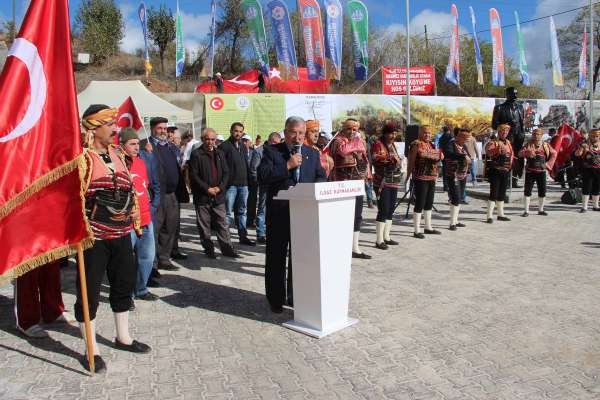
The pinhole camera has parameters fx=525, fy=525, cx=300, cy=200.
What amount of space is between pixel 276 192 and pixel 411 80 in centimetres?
2092

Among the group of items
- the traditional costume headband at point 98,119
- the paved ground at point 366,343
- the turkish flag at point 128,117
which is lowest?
the paved ground at point 366,343

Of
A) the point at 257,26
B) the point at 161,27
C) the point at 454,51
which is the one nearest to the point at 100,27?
the point at 161,27

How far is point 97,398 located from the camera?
3504 mm

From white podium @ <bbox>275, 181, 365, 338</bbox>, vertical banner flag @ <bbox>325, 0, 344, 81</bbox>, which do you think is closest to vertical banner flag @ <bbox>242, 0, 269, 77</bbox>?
vertical banner flag @ <bbox>325, 0, 344, 81</bbox>

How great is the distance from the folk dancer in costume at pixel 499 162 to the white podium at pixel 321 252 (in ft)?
21.8

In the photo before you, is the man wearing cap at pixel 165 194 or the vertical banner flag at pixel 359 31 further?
the vertical banner flag at pixel 359 31

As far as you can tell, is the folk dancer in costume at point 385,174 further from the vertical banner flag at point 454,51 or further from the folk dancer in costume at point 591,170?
the vertical banner flag at point 454,51

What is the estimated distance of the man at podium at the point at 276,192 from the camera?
16.8 ft

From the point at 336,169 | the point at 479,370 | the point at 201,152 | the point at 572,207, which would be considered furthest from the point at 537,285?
the point at 572,207

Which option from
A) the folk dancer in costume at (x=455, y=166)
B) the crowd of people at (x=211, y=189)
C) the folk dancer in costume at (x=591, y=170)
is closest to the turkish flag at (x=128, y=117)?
the crowd of people at (x=211, y=189)

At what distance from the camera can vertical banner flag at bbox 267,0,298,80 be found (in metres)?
19.0

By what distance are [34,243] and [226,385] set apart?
170 cm

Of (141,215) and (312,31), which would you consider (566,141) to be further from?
(141,215)

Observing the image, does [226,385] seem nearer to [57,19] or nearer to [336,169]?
[57,19]
